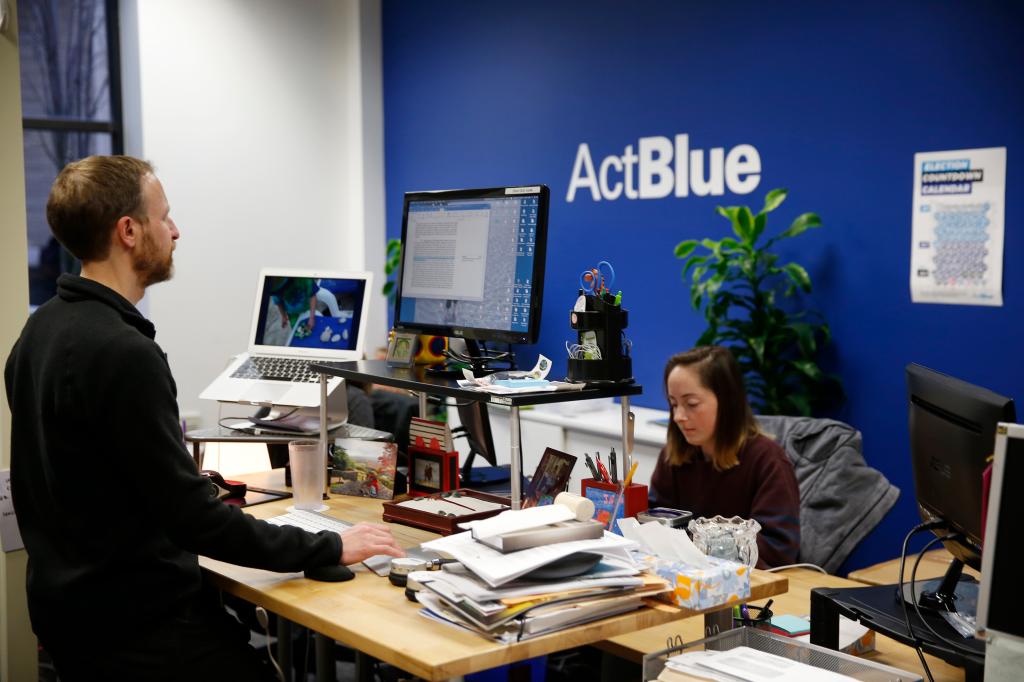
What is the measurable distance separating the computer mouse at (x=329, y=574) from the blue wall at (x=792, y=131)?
2.38 meters

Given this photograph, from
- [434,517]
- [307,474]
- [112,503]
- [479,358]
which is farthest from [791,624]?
[112,503]

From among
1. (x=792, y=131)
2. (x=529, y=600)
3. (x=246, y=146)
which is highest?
(x=246, y=146)

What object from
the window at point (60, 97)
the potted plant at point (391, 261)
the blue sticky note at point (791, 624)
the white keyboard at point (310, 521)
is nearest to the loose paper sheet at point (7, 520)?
the white keyboard at point (310, 521)

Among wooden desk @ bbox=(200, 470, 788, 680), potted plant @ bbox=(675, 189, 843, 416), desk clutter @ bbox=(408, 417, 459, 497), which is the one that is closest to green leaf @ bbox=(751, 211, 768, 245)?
potted plant @ bbox=(675, 189, 843, 416)

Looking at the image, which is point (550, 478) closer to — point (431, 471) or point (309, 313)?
point (431, 471)

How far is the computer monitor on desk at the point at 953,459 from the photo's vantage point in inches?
67.0

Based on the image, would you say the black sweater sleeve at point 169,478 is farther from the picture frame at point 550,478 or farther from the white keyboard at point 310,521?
the picture frame at point 550,478

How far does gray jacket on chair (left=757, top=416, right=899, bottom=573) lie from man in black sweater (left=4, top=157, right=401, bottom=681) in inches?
58.7

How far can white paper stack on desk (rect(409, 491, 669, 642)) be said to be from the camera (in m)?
1.57

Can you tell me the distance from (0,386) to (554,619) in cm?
149

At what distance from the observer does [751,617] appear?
6.79 feet

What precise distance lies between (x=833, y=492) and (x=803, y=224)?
1.12 meters

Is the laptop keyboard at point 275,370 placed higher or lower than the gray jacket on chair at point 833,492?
higher

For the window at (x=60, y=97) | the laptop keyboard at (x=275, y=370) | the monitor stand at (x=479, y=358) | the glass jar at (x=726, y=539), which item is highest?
the window at (x=60, y=97)
